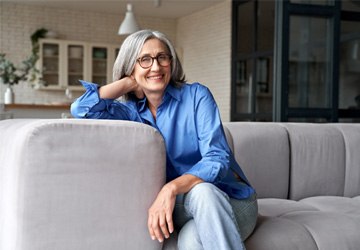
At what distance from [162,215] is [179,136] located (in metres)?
0.37

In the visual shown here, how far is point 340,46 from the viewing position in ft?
13.5

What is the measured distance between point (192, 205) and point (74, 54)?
7.80 meters

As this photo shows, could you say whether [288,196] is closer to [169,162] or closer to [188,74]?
[169,162]

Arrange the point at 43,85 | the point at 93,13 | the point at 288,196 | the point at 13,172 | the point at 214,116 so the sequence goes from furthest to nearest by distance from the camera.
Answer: the point at 93,13 → the point at 43,85 → the point at 288,196 → the point at 214,116 → the point at 13,172

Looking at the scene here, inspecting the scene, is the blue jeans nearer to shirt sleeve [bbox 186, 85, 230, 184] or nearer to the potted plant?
shirt sleeve [bbox 186, 85, 230, 184]

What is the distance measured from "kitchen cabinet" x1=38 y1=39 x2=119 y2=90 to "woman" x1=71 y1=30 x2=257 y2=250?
274 inches

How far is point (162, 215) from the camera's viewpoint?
4.86ft

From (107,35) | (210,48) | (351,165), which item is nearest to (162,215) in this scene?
(351,165)

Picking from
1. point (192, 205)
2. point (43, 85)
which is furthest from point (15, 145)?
point (43, 85)

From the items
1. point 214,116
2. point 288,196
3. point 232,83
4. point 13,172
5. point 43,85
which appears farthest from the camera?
point 43,85

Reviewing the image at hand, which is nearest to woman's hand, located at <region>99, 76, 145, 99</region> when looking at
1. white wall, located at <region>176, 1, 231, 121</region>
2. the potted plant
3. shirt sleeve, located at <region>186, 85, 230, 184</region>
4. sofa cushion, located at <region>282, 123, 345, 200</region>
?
shirt sleeve, located at <region>186, 85, 230, 184</region>

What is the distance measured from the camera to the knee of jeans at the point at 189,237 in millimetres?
1504

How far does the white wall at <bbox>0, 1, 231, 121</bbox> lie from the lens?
825 cm

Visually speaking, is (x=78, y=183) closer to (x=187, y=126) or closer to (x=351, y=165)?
(x=187, y=126)
